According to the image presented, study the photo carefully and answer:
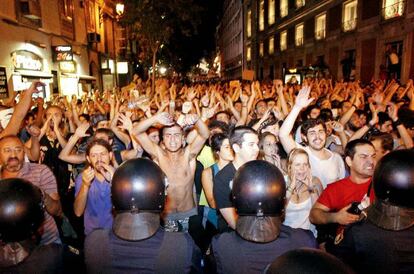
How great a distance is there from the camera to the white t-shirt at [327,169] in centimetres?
452

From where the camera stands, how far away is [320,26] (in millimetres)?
30656

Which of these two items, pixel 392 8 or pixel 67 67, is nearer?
pixel 67 67

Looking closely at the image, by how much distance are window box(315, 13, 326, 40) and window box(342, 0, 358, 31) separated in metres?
3.77

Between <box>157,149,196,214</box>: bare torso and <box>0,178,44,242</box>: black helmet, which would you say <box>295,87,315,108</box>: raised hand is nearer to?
<box>157,149,196,214</box>: bare torso

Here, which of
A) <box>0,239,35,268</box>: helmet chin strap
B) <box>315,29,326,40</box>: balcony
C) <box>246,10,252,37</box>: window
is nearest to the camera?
<box>0,239,35,268</box>: helmet chin strap

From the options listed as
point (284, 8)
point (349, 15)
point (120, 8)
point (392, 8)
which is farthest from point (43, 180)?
point (284, 8)

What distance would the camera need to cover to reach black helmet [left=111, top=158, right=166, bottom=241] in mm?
2291

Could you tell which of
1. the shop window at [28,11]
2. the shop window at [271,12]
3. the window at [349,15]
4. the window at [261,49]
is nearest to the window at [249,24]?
the window at [261,49]

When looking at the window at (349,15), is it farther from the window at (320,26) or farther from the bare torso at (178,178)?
the bare torso at (178,178)

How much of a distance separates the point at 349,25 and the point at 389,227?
25.8 meters

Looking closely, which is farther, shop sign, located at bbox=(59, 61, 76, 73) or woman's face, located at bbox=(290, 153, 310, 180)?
shop sign, located at bbox=(59, 61, 76, 73)

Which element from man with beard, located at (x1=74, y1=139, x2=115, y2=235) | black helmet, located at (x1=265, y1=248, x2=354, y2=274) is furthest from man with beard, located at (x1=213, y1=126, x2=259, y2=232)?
black helmet, located at (x1=265, y1=248, x2=354, y2=274)

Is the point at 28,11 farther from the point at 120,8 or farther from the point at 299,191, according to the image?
the point at 299,191

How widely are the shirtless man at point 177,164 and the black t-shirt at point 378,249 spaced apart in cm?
230
